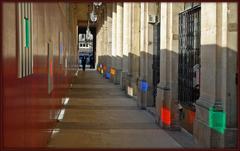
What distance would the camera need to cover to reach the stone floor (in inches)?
440

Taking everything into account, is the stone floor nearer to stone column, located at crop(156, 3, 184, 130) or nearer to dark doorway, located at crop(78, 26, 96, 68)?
stone column, located at crop(156, 3, 184, 130)

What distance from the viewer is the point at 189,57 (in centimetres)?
1227

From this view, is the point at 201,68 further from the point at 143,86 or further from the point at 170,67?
the point at 143,86

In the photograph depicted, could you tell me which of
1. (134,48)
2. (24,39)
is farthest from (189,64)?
(134,48)

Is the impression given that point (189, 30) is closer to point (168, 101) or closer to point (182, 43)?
point (182, 43)

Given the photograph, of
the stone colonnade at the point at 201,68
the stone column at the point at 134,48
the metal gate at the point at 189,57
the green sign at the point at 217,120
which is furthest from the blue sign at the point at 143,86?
the green sign at the point at 217,120

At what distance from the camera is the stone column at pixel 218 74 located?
8.66m

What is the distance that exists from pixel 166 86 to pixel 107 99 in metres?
A: 9.35

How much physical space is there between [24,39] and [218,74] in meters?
4.53

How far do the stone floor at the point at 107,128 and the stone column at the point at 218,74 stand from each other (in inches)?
71.7

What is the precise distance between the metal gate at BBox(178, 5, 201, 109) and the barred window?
5650 mm

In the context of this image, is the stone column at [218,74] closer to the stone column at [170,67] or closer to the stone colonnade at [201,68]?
the stone colonnade at [201,68]

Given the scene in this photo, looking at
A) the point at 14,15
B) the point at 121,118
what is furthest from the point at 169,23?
the point at 14,15

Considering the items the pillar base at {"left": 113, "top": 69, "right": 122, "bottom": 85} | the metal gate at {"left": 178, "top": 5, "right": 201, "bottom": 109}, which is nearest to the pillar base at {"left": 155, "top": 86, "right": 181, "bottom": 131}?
the metal gate at {"left": 178, "top": 5, "right": 201, "bottom": 109}
